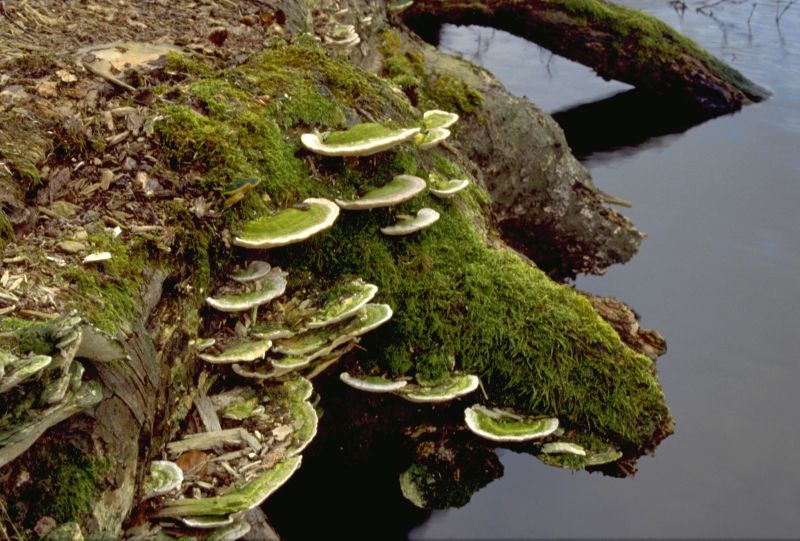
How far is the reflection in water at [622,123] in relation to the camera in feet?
43.0

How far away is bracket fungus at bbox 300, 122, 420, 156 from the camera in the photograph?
4.88 metres

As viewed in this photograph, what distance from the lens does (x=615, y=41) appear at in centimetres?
1240

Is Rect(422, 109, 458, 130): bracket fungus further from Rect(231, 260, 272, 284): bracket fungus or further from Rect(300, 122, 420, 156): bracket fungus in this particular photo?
Rect(231, 260, 272, 284): bracket fungus

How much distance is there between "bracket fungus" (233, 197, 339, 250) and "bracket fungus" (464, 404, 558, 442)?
1455mm

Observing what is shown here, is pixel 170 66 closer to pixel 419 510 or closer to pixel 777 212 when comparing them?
pixel 419 510

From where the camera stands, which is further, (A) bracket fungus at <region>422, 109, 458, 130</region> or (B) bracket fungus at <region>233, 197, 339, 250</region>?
(A) bracket fungus at <region>422, 109, 458, 130</region>

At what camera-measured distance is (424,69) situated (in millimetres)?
8594

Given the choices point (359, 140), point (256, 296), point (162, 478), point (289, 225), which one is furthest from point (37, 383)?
point (359, 140)

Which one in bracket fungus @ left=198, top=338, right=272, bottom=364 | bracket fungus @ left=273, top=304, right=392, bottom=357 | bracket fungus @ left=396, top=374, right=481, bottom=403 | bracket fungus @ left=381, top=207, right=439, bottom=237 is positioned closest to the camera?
bracket fungus @ left=198, top=338, right=272, bottom=364

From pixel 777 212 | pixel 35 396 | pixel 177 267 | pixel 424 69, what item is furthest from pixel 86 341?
pixel 777 212

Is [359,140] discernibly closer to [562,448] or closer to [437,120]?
[437,120]

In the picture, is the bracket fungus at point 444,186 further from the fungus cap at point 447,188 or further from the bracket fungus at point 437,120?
the bracket fungus at point 437,120

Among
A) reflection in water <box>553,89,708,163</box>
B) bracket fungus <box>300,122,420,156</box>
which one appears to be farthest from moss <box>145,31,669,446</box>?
reflection in water <box>553,89,708,163</box>

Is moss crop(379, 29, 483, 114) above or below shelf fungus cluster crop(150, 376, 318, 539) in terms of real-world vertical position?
above
